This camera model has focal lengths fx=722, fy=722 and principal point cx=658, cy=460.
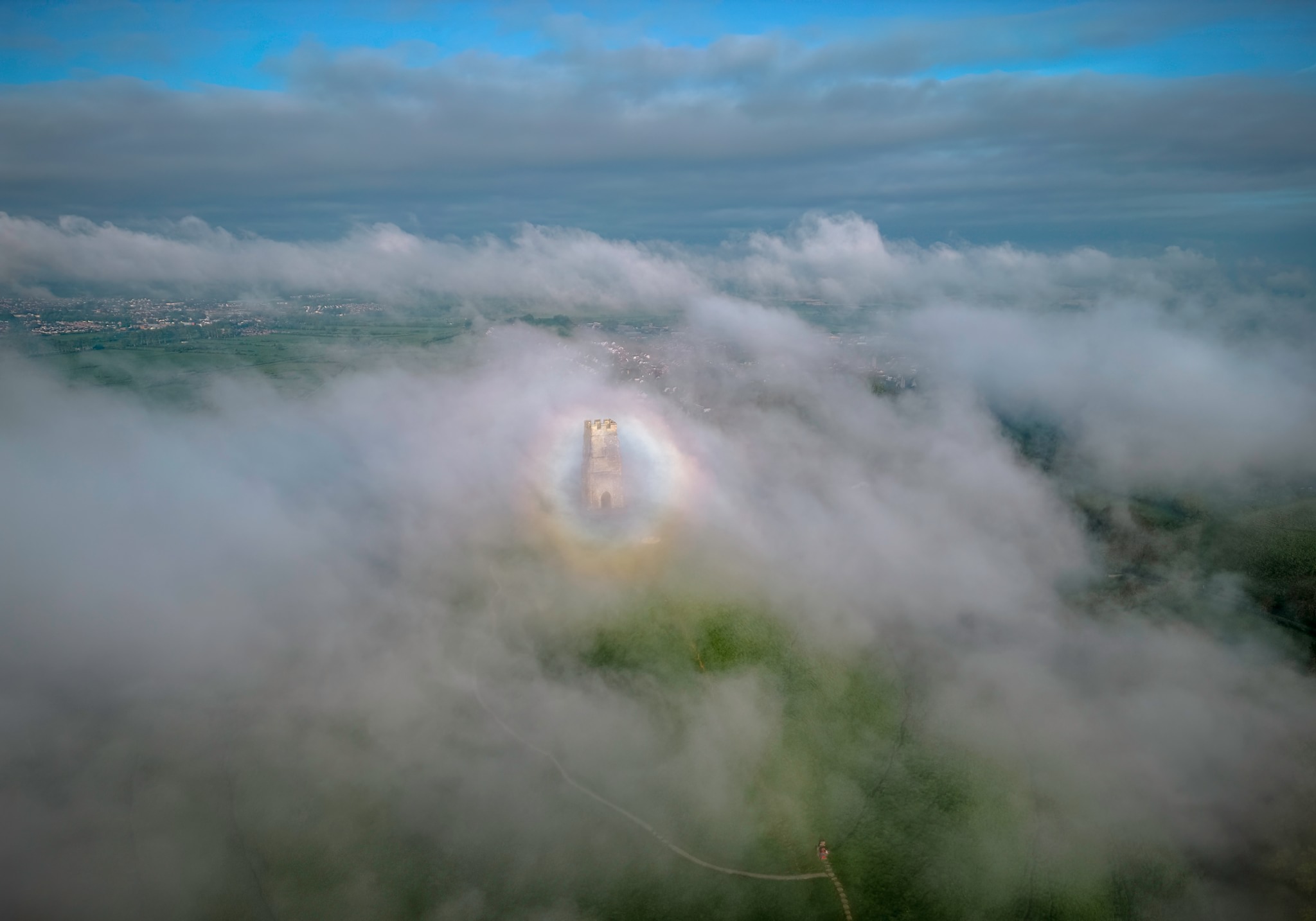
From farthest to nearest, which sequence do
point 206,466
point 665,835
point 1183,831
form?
point 206,466 → point 1183,831 → point 665,835

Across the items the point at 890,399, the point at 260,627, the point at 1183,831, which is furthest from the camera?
the point at 890,399

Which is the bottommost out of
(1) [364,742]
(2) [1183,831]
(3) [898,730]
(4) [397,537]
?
(2) [1183,831]

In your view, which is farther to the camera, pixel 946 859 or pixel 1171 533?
pixel 1171 533

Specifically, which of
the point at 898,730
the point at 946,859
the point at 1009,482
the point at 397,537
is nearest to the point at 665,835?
the point at 946,859

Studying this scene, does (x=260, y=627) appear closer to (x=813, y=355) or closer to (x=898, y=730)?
(x=898, y=730)

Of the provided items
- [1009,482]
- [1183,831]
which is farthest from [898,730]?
[1009,482]

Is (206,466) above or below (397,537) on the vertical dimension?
above
